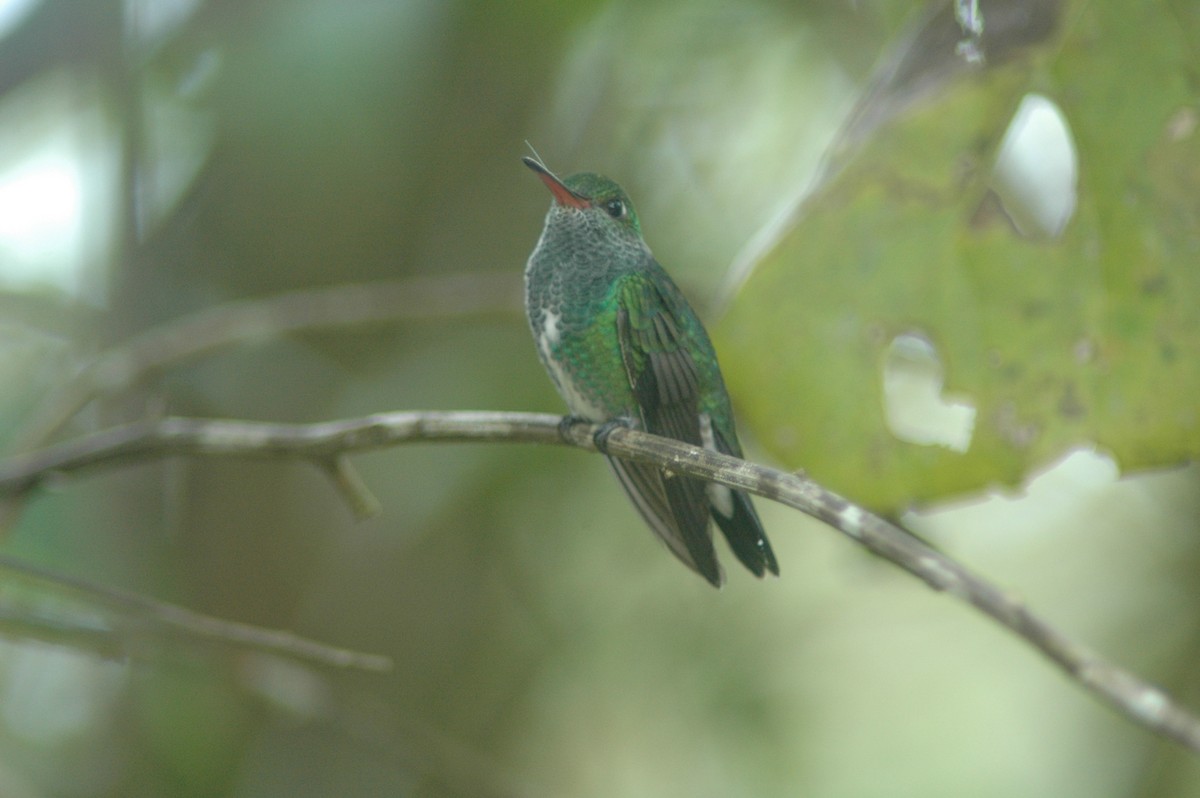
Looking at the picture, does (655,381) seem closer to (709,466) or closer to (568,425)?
(568,425)

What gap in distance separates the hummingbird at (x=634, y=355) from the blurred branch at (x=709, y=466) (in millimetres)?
77

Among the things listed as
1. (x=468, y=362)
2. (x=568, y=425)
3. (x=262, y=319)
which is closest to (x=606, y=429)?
(x=568, y=425)

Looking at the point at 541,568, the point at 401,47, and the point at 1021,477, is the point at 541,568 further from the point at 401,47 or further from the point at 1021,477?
the point at 1021,477

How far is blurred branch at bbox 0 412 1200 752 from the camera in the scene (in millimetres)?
989

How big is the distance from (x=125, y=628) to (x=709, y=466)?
5.36 feet

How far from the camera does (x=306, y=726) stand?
10.8 feet

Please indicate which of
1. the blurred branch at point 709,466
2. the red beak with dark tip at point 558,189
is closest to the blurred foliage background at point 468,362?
the blurred branch at point 709,466

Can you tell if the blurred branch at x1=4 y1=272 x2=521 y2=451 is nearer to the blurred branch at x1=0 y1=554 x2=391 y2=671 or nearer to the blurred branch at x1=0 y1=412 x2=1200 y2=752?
the blurred branch at x1=0 y1=554 x2=391 y2=671

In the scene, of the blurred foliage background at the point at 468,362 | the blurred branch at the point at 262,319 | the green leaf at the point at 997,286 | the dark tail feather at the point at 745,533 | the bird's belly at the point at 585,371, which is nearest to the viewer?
the dark tail feather at the point at 745,533

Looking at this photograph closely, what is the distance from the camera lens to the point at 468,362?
11.4ft

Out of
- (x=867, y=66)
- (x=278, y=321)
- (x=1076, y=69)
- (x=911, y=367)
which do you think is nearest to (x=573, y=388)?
(x=1076, y=69)

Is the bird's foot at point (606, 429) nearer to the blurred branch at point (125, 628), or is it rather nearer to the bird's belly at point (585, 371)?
the bird's belly at point (585, 371)

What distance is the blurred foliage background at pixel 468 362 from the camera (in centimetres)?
195

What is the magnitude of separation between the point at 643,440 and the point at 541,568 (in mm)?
2490
